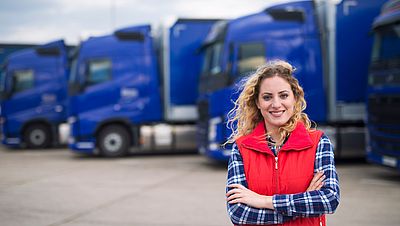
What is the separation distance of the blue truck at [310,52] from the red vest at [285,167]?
7655 mm

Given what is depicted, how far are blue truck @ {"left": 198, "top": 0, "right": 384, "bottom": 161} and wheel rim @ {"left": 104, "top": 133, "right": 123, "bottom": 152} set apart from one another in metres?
3.21

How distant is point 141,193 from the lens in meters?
7.56

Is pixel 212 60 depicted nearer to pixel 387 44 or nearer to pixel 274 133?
pixel 387 44

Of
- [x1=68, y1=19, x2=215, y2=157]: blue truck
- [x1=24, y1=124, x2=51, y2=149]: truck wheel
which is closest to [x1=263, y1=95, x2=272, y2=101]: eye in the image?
[x1=68, y1=19, x2=215, y2=157]: blue truck

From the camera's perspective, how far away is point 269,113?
220 centimetres

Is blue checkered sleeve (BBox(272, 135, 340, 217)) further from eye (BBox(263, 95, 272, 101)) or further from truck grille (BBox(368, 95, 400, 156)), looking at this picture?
truck grille (BBox(368, 95, 400, 156))

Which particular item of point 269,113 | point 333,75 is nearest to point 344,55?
point 333,75

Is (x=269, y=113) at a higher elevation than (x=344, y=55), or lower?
lower

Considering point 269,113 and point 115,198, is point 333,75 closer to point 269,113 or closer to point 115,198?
point 115,198

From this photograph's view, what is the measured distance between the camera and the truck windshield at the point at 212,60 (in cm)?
1041

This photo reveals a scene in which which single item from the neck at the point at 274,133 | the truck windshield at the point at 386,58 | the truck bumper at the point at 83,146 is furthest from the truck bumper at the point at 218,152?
the neck at the point at 274,133

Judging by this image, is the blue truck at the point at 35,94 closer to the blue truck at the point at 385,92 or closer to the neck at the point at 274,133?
the blue truck at the point at 385,92

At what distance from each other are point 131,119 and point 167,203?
20.0ft

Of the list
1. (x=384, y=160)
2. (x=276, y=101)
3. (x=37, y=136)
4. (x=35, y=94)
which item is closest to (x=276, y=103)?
(x=276, y=101)
